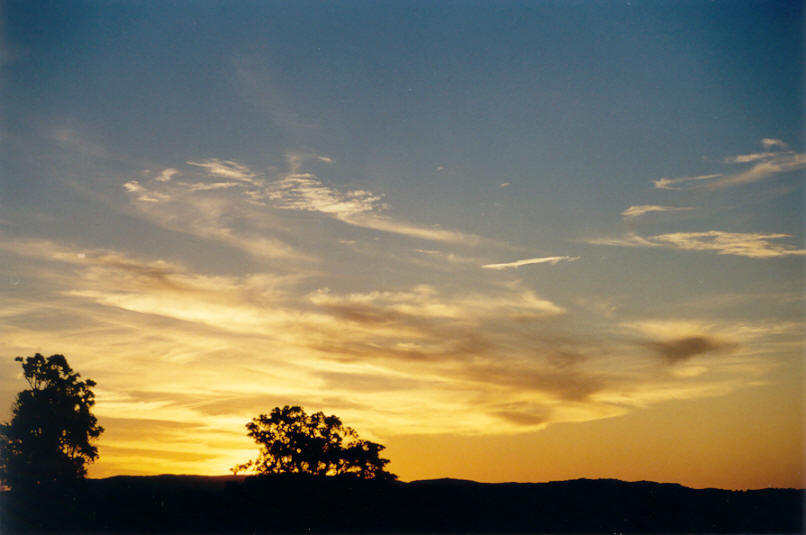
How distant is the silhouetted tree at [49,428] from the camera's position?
1988 inches

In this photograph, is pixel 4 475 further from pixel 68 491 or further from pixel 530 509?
pixel 530 509

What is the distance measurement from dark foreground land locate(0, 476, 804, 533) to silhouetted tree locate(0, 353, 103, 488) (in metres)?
1.94

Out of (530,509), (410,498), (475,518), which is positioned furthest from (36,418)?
(530,509)

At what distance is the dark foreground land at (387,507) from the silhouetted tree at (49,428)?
194cm

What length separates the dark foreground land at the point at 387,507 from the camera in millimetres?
47188

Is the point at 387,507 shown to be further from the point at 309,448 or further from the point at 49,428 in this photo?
the point at 49,428

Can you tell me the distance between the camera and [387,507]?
49.2 metres

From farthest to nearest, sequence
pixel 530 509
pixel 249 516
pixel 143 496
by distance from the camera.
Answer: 1. pixel 530 509
2. pixel 143 496
3. pixel 249 516

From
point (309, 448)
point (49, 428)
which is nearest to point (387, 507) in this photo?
point (309, 448)

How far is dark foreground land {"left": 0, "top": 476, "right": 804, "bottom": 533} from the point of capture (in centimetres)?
4719

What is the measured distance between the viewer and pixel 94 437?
52.6m

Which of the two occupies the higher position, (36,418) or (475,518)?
(36,418)

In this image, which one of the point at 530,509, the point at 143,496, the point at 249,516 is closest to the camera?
the point at 249,516

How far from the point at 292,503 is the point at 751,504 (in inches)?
1573
